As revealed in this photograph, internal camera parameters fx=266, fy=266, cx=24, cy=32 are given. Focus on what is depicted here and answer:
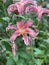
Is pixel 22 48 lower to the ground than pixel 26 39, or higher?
lower

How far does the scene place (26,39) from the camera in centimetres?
160

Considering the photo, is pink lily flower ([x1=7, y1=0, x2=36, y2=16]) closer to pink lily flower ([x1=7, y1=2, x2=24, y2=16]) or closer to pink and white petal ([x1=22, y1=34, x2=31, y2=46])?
pink lily flower ([x1=7, y1=2, x2=24, y2=16])

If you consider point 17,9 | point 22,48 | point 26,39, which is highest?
point 17,9

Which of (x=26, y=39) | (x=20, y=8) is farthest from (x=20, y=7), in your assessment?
(x=26, y=39)

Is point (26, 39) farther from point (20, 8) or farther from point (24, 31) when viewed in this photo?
point (20, 8)

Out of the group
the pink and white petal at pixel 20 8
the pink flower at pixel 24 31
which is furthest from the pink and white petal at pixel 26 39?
the pink and white petal at pixel 20 8

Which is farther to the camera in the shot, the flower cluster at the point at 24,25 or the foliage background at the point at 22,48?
the foliage background at the point at 22,48

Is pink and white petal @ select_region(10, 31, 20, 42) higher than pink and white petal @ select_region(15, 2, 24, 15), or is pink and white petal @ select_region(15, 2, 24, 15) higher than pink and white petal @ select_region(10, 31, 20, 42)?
pink and white petal @ select_region(15, 2, 24, 15)

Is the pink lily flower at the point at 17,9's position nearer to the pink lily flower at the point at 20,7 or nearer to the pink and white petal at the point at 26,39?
the pink lily flower at the point at 20,7

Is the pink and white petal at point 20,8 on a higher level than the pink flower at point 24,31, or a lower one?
higher

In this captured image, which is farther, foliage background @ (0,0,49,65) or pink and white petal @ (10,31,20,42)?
foliage background @ (0,0,49,65)

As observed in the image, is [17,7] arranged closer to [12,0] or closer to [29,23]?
[29,23]

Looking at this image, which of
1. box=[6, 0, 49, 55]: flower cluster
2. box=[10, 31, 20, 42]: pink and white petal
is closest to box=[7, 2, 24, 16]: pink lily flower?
box=[6, 0, 49, 55]: flower cluster

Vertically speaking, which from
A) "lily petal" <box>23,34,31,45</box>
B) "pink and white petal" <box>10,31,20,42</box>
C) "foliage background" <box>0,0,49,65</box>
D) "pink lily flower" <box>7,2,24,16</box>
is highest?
"pink lily flower" <box>7,2,24,16</box>
